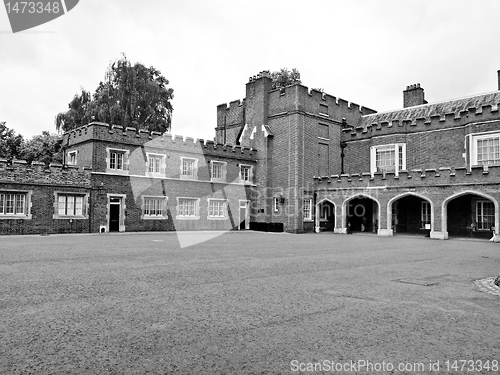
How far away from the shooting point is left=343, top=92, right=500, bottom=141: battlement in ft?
82.6

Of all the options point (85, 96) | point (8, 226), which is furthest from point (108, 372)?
point (85, 96)

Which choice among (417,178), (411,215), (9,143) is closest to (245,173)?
(411,215)

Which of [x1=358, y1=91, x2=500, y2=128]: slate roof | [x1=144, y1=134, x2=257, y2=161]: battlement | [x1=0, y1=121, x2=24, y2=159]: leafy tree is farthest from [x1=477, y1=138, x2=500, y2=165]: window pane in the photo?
Answer: [x1=0, y1=121, x2=24, y2=159]: leafy tree

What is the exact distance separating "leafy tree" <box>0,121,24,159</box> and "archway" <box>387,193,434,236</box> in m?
31.6

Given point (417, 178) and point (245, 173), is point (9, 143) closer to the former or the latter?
point (245, 173)

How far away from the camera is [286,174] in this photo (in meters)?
30.4

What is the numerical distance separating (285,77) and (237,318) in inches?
1550

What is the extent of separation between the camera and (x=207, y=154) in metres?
29.5

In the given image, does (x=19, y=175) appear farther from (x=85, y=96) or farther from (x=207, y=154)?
(x=85, y=96)

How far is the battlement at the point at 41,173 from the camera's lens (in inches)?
848

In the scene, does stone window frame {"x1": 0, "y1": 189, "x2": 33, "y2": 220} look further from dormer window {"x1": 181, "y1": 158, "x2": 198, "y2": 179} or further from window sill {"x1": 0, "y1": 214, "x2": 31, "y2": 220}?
dormer window {"x1": 181, "y1": 158, "x2": 198, "y2": 179}

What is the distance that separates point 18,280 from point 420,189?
71.1 feet

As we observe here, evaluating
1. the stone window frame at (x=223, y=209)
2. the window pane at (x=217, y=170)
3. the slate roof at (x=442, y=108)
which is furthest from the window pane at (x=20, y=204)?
the slate roof at (x=442, y=108)

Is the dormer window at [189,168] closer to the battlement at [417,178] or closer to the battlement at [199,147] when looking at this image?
the battlement at [199,147]
